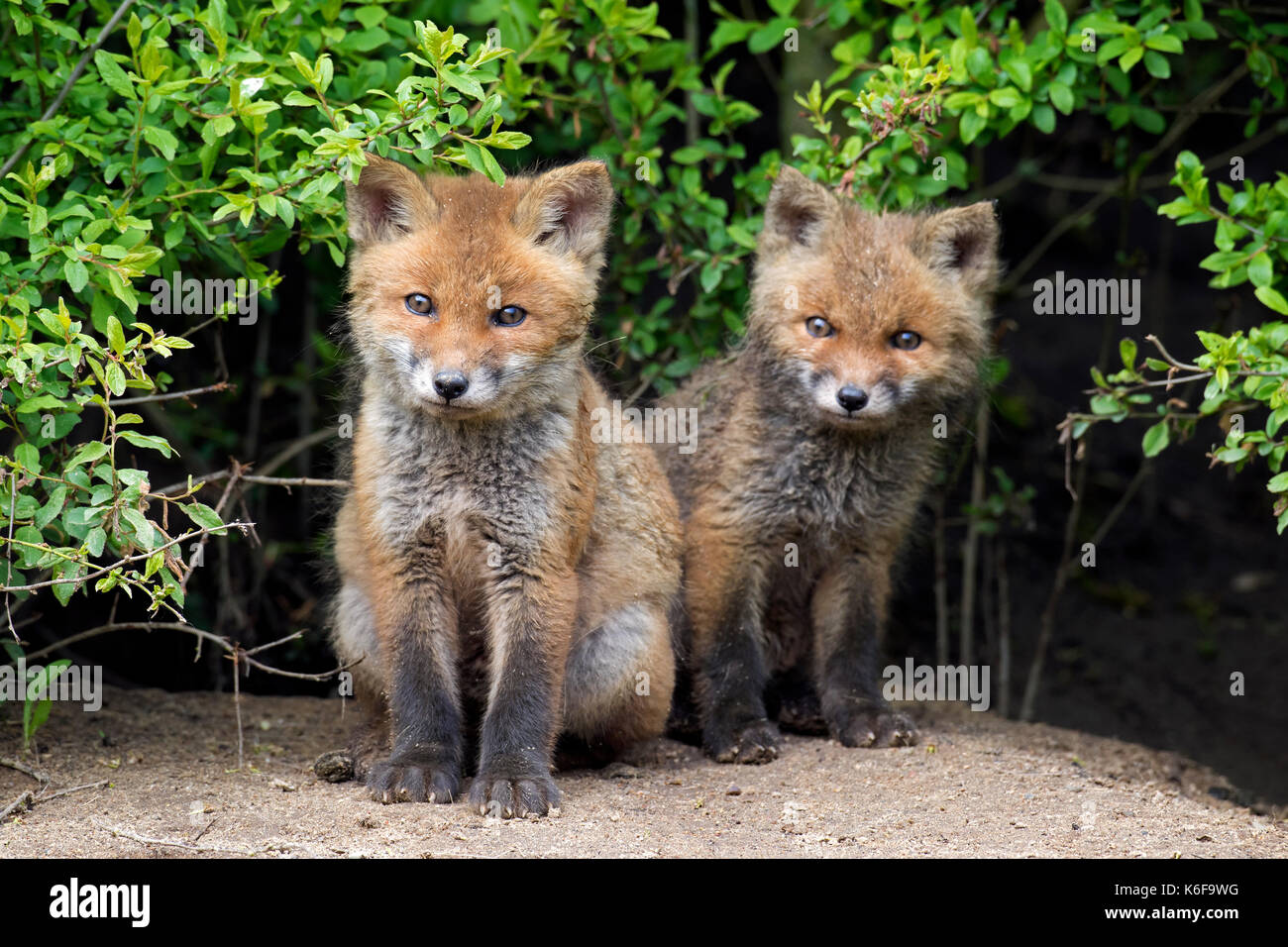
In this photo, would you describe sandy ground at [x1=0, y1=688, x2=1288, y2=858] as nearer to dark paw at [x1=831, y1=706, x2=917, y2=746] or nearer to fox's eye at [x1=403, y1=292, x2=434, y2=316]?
dark paw at [x1=831, y1=706, x2=917, y2=746]

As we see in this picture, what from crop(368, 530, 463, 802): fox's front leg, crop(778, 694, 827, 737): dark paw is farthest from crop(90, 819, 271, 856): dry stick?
crop(778, 694, 827, 737): dark paw

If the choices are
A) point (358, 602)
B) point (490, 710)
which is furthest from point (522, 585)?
point (358, 602)

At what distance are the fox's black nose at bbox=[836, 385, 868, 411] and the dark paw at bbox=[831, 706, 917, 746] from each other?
1.33 metres

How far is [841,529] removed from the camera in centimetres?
594

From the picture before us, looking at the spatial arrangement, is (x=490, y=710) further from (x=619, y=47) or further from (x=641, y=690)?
(x=619, y=47)

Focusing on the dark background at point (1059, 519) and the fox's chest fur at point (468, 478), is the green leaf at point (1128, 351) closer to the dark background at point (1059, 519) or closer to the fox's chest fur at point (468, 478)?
the dark background at point (1059, 519)

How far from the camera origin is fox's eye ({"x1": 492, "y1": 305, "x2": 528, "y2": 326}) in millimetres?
4578

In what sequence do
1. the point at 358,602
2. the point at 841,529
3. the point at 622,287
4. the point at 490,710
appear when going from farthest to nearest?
the point at 622,287 → the point at 841,529 → the point at 358,602 → the point at 490,710

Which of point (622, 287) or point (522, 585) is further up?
point (622, 287)

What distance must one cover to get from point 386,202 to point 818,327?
1881 millimetres

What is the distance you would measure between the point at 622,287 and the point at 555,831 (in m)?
3.31

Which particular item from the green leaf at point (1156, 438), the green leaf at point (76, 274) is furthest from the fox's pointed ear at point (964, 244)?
the green leaf at point (76, 274)

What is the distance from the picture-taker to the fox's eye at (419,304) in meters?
4.55

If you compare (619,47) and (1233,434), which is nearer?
(1233,434)
